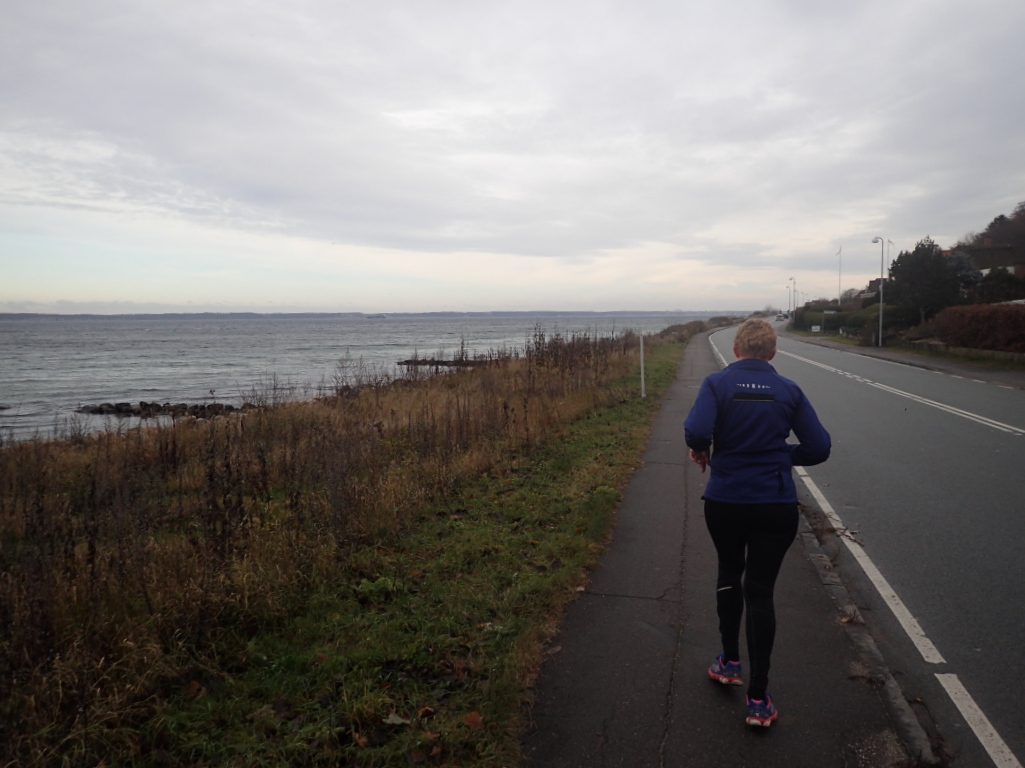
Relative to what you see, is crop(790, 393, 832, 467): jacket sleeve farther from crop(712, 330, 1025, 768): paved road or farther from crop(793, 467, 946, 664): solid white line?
crop(793, 467, 946, 664): solid white line

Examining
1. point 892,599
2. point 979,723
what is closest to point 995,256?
point 892,599

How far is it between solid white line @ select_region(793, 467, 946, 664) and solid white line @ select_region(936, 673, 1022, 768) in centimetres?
29

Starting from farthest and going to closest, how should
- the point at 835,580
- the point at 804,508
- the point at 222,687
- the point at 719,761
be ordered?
the point at 804,508, the point at 835,580, the point at 222,687, the point at 719,761

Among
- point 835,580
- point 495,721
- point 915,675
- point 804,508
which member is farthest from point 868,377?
point 495,721

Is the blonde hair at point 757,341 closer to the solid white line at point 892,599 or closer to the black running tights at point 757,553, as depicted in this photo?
the black running tights at point 757,553

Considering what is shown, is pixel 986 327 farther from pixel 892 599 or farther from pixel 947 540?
pixel 892 599

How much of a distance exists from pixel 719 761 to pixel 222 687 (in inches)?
104

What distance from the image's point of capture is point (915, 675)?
4.17 meters

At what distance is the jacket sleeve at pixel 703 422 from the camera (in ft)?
12.0

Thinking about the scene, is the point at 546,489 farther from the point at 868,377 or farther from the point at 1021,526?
the point at 868,377

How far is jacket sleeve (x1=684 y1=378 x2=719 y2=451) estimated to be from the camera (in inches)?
144

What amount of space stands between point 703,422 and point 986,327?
102ft

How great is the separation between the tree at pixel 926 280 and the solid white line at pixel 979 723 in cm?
4585

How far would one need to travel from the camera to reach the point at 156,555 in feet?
16.8
